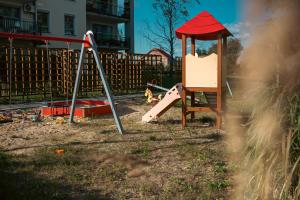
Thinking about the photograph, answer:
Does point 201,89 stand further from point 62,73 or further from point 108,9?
point 108,9

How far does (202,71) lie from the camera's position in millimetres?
7441

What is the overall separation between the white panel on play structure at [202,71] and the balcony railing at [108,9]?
78.8 feet

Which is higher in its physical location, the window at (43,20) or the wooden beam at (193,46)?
the window at (43,20)

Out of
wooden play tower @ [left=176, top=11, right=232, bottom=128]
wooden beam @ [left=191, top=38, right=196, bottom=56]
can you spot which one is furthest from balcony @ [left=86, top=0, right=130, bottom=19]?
wooden play tower @ [left=176, top=11, right=232, bottom=128]

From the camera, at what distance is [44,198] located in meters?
3.38

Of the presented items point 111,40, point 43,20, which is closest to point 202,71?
point 43,20

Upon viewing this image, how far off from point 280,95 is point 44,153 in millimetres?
3855

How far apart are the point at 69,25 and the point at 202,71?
2267 centimetres

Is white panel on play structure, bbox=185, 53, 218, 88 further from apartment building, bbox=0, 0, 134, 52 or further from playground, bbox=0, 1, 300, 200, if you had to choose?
apartment building, bbox=0, 0, 134, 52

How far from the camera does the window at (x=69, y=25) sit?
93.2ft

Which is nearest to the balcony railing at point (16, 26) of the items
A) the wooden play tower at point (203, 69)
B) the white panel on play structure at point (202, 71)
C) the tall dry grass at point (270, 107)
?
the wooden play tower at point (203, 69)

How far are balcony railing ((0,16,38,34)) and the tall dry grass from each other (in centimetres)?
2339

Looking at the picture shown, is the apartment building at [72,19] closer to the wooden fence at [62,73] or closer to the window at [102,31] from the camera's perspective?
the window at [102,31]

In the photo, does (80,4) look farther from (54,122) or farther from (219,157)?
(219,157)
